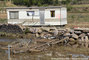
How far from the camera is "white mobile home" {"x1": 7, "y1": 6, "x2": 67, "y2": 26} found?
30969mm

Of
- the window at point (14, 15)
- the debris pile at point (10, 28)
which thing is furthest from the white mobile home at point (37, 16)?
the debris pile at point (10, 28)

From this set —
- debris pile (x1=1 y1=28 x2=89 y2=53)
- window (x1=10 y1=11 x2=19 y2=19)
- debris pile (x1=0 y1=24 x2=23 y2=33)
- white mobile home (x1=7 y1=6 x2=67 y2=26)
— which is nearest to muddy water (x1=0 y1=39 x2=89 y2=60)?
debris pile (x1=1 y1=28 x2=89 y2=53)

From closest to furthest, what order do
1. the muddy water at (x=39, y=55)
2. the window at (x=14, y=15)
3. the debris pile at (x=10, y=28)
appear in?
the muddy water at (x=39, y=55) < the debris pile at (x=10, y=28) < the window at (x=14, y=15)

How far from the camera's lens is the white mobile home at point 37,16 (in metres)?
31.0

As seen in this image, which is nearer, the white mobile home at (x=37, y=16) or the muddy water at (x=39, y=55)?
the muddy water at (x=39, y=55)

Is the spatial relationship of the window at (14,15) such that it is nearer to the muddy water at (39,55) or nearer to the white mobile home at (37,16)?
the white mobile home at (37,16)

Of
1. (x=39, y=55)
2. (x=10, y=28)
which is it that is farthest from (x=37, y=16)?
(x=39, y=55)

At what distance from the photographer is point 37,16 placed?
31.3m

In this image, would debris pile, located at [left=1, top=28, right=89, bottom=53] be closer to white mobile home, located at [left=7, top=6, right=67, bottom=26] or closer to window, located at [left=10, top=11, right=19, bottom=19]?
white mobile home, located at [left=7, top=6, right=67, bottom=26]

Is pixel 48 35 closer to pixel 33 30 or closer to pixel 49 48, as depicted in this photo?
pixel 33 30

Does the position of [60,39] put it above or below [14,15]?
below

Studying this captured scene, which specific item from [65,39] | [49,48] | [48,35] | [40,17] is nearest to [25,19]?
[40,17]

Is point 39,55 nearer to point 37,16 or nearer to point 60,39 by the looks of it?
point 60,39

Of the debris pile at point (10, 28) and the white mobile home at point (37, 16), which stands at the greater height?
the white mobile home at point (37, 16)
